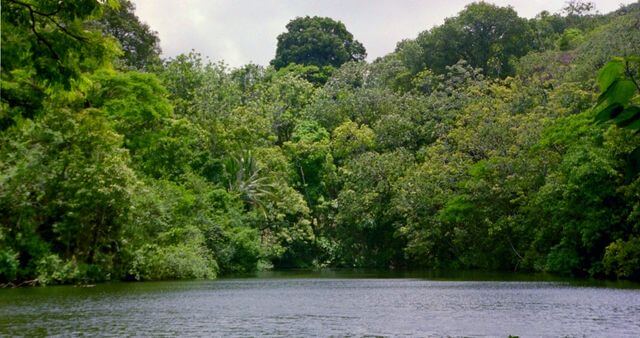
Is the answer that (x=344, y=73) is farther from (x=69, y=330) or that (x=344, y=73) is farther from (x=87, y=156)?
(x=69, y=330)

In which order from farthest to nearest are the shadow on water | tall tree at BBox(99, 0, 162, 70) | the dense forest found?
tall tree at BBox(99, 0, 162, 70)
the dense forest
the shadow on water

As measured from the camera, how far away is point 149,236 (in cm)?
3572

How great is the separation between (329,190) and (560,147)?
19996 mm

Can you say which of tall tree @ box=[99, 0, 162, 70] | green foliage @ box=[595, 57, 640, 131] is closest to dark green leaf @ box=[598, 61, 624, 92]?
green foliage @ box=[595, 57, 640, 131]

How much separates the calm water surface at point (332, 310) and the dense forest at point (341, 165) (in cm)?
474

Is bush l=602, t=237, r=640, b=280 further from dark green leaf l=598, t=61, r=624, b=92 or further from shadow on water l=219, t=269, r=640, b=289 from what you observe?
dark green leaf l=598, t=61, r=624, b=92

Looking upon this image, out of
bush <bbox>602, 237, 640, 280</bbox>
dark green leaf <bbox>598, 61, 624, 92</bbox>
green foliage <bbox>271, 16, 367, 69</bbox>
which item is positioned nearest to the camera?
dark green leaf <bbox>598, 61, 624, 92</bbox>

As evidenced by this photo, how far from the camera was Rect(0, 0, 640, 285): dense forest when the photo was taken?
103 feet

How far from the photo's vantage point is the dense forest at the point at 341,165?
103ft

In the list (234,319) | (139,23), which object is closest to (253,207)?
(139,23)

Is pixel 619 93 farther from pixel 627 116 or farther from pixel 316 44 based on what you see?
pixel 316 44

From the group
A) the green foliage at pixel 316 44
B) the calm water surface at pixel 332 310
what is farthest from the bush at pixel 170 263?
the green foliage at pixel 316 44

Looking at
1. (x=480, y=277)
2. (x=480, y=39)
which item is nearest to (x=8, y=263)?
(x=480, y=277)

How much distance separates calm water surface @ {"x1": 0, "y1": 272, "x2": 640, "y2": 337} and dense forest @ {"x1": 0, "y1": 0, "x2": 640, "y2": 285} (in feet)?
15.5
